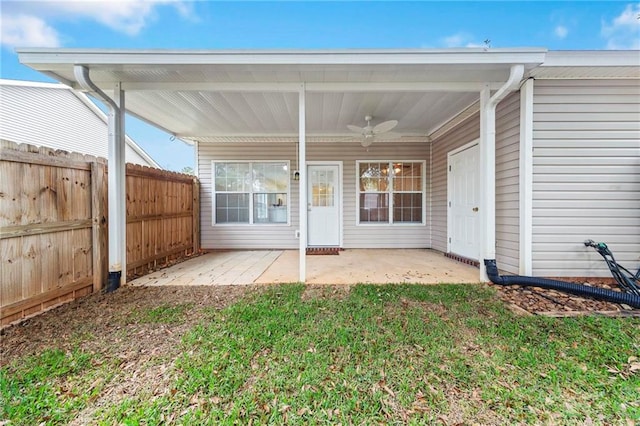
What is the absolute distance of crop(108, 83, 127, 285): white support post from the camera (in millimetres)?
3238

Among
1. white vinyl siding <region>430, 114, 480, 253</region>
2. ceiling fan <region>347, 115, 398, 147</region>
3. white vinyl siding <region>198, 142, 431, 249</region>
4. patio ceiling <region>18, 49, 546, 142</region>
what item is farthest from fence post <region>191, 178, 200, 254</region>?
white vinyl siding <region>430, 114, 480, 253</region>

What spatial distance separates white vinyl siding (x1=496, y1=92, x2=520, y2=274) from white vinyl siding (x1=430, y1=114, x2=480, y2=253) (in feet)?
3.17

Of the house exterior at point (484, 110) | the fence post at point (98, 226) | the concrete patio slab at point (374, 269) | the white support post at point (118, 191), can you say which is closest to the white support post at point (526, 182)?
the house exterior at point (484, 110)

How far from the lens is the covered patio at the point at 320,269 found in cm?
356

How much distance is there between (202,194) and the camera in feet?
20.4

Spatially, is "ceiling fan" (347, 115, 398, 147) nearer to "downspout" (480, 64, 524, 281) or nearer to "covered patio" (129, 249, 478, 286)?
"downspout" (480, 64, 524, 281)

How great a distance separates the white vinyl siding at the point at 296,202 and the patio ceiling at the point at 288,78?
4.56 ft

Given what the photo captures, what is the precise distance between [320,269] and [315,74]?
2846 mm

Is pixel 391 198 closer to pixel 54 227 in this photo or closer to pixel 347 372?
pixel 347 372

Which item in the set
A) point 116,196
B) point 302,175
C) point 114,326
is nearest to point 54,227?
point 116,196

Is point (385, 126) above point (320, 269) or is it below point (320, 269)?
above

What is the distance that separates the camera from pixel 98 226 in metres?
3.15

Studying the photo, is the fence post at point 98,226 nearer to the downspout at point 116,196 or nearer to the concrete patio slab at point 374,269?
the downspout at point 116,196

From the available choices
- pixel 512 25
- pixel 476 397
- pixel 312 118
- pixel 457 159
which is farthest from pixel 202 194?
pixel 512 25
